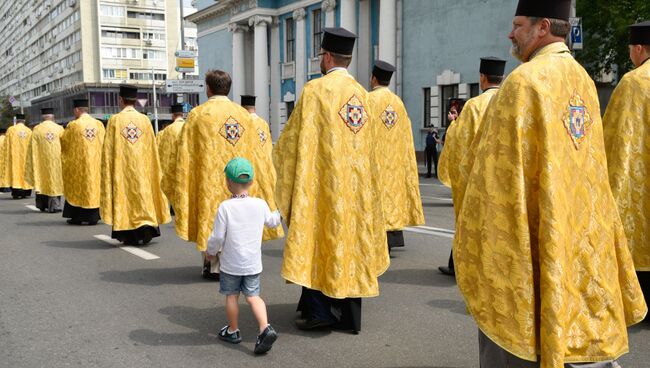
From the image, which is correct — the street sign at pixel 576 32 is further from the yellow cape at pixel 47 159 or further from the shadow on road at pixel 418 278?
the yellow cape at pixel 47 159

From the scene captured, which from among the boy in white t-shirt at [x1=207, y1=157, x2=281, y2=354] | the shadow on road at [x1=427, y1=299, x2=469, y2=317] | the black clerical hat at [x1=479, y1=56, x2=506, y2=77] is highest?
the black clerical hat at [x1=479, y1=56, x2=506, y2=77]

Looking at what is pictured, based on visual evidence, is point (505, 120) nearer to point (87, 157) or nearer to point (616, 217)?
point (616, 217)

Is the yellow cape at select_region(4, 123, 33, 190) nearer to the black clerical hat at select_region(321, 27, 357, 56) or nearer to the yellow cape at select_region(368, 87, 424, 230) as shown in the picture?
the yellow cape at select_region(368, 87, 424, 230)

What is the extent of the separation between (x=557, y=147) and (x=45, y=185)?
42.2ft

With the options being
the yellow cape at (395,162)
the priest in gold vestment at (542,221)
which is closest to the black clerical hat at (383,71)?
the yellow cape at (395,162)

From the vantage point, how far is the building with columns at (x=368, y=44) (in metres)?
25.2

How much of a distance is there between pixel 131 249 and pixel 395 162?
372 centimetres

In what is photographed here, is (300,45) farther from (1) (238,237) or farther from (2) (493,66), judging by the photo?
(1) (238,237)

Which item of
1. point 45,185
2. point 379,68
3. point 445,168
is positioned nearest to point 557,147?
point 445,168

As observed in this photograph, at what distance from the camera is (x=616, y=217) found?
9.97 ft

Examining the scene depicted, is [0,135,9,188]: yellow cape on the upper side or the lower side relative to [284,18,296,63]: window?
lower

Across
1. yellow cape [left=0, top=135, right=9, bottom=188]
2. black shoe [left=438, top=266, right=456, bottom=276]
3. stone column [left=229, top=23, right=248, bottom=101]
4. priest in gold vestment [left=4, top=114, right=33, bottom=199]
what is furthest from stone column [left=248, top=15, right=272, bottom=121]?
black shoe [left=438, top=266, right=456, bottom=276]

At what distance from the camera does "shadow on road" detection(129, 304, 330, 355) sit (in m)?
4.98

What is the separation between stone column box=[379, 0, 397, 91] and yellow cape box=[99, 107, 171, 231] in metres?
20.5
